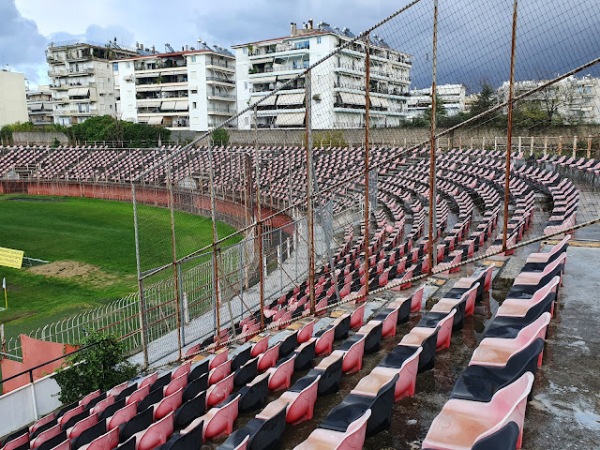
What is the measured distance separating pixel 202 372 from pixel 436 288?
4.30 m

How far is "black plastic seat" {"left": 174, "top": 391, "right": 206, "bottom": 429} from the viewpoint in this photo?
6.49 metres

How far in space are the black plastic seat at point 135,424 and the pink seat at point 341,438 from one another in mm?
3138

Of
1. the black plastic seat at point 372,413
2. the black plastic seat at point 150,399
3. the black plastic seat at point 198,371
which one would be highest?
the black plastic seat at point 372,413

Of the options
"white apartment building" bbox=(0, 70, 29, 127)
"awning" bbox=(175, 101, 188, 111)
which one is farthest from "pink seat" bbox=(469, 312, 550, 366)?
"white apartment building" bbox=(0, 70, 29, 127)

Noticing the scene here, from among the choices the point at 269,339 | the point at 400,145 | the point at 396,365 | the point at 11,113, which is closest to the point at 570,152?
the point at 400,145

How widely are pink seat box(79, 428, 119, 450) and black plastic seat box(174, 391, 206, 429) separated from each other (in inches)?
34.0

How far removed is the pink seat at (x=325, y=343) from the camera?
7508mm

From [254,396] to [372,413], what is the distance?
2.06m

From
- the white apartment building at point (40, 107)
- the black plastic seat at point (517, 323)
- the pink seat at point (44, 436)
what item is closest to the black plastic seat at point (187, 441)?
the pink seat at point (44, 436)

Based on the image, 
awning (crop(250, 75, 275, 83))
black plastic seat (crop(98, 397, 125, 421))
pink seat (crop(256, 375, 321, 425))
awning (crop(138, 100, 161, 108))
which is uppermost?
awning (crop(250, 75, 275, 83))

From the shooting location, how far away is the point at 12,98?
79375mm

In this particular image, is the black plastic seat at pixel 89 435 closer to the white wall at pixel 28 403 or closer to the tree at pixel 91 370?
the tree at pixel 91 370

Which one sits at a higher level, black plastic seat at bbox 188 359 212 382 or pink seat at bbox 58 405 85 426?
black plastic seat at bbox 188 359 212 382

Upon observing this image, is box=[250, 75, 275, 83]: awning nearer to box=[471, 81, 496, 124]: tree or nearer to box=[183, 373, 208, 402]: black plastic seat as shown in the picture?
box=[471, 81, 496, 124]: tree
